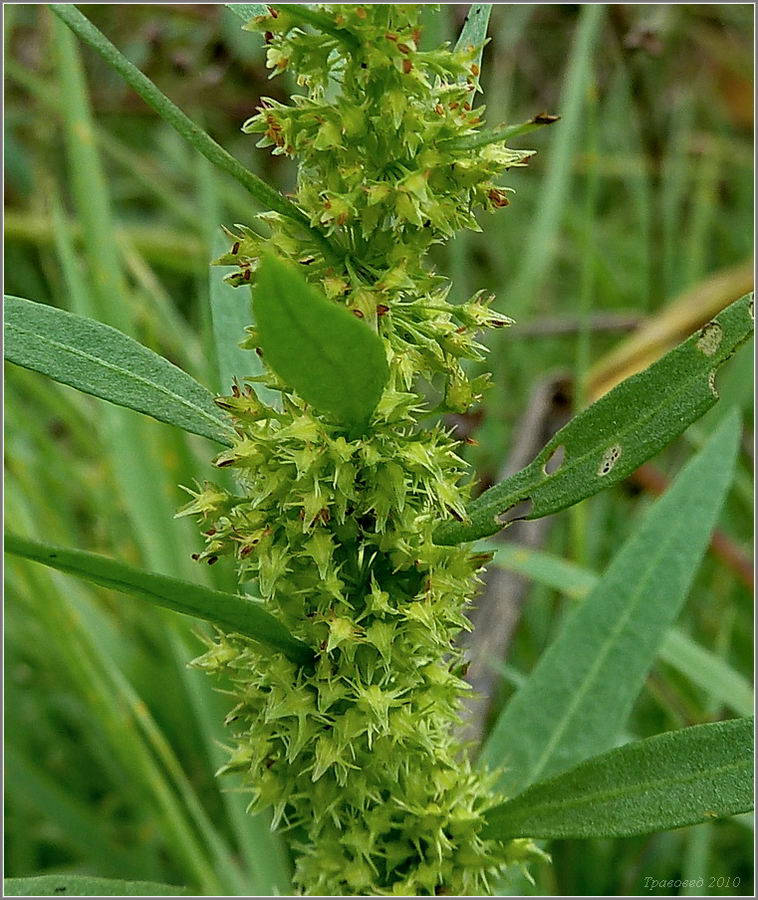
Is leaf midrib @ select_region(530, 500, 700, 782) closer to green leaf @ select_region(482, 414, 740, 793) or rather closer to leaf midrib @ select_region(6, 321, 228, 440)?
green leaf @ select_region(482, 414, 740, 793)

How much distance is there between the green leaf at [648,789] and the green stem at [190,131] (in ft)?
1.59

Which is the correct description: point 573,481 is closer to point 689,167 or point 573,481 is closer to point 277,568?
point 277,568

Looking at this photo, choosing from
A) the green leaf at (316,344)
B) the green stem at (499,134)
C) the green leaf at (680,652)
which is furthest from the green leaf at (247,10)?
the green leaf at (680,652)

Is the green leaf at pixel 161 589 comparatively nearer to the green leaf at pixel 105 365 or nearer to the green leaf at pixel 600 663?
the green leaf at pixel 105 365

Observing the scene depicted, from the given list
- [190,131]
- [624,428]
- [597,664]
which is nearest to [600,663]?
[597,664]

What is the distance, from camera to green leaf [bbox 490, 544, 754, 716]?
61.6 inches

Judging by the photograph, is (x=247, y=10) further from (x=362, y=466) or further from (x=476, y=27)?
(x=362, y=466)

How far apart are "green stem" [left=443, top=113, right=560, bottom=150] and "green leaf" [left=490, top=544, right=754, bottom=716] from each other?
88cm

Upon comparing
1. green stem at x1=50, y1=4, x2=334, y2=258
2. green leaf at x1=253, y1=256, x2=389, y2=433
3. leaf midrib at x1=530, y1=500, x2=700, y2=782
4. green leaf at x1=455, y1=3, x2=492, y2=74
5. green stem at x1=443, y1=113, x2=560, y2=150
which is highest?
green leaf at x1=455, y1=3, x2=492, y2=74

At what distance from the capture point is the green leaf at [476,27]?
877mm

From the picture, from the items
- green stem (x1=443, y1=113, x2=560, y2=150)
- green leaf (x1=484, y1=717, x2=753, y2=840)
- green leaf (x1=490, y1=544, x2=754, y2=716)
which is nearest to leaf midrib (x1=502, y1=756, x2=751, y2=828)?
green leaf (x1=484, y1=717, x2=753, y2=840)

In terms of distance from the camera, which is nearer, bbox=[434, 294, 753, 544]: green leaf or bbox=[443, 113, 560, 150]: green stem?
bbox=[443, 113, 560, 150]: green stem

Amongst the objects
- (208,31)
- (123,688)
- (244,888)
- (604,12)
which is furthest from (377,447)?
(208,31)

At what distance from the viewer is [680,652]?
1595 millimetres
